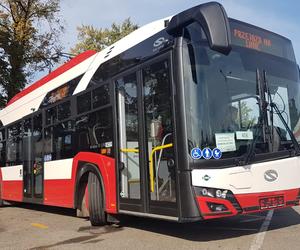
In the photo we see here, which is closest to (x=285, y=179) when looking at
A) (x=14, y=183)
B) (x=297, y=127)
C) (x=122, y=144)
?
(x=297, y=127)

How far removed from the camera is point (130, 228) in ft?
28.1

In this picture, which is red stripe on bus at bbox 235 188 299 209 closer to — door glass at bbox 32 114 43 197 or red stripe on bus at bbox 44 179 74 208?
red stripe on bus at bbox 44 179 74 208

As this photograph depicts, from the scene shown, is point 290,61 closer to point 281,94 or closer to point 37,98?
point 281,94

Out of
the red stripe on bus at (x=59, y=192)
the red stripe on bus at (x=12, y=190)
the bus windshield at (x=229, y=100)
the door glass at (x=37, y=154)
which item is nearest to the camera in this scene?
the bus windshield at (x=229, y=100)

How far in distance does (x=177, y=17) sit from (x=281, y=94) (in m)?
2.12

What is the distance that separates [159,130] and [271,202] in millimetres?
1993

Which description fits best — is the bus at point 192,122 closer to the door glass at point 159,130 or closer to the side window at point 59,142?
the door glass at point 159,130

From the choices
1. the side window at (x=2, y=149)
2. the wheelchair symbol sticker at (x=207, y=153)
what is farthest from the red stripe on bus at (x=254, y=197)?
the side window at (x=2, y=149)

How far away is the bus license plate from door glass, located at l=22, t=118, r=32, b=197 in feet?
24.9

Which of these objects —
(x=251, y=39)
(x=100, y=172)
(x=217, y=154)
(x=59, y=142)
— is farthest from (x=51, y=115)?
(x=217, y=154)

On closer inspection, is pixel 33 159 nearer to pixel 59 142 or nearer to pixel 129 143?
pixel 59 142

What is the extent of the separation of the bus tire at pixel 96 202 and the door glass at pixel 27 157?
4.06 metres

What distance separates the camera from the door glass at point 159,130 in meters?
6.83

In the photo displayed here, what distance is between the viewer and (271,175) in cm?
678
